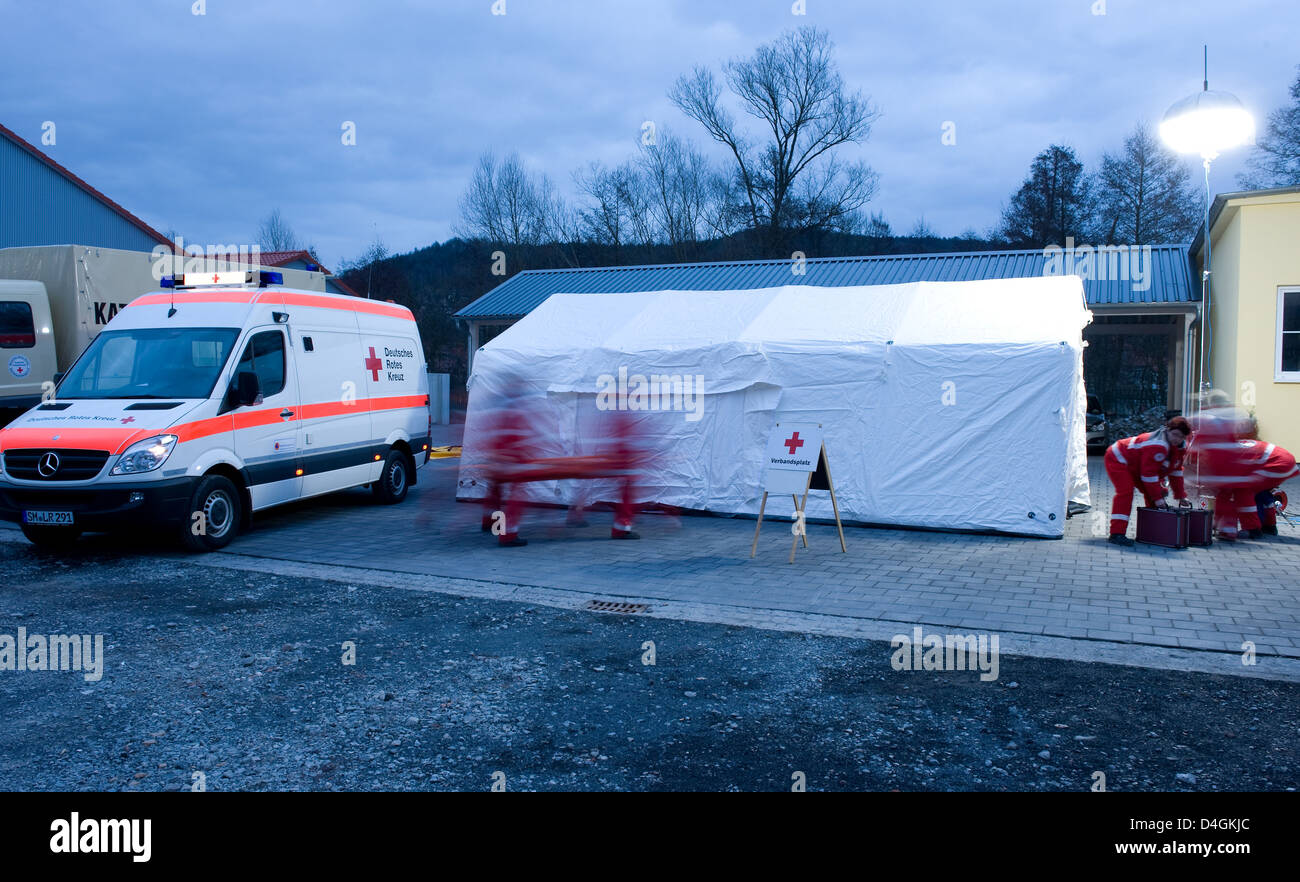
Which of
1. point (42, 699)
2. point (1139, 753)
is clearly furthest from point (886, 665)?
point (42, 699)

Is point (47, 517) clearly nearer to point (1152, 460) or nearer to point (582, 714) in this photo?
point (582, 714)

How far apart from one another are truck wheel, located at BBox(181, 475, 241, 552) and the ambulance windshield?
93 centimetres

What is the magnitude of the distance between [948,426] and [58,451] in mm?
8863

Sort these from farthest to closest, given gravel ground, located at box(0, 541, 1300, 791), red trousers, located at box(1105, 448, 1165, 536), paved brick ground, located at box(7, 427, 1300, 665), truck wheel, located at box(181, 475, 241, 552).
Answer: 1. red trousers, located at box(1105, 448, 1165, 536)
2. truck wheel, located at box(181, 475, 241, 552)
3. paved brick ground, located at box(7, 427, 1300, 665)
4. gravel ground, located at box(0, 541, 1300, 791)

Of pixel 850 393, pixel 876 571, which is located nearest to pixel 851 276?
pixel 850 393

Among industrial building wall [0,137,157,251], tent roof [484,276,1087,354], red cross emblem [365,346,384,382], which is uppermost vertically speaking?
industrial building wall [0,137,157,251]

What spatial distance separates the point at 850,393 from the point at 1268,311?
9.25 meters

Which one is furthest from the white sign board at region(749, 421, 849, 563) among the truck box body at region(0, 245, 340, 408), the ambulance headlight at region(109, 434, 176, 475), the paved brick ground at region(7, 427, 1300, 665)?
the truck box body at region(0, 245, 340, 408)

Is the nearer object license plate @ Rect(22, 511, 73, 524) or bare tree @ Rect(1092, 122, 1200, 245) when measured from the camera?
license plate @ Rect(22, 511, 73, 524)

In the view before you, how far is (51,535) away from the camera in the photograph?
9312 mm

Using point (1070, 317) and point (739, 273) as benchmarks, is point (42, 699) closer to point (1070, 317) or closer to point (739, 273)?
point (1070, 317)

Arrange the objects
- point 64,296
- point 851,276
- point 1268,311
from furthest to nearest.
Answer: point 851,276, point 1268,311, point 64,296

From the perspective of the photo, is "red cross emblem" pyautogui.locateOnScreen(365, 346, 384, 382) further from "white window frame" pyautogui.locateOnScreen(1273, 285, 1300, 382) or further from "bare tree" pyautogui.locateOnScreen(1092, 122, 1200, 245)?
"bare tree" pyautogui.locateOnScreen(1092, 122, 1200, 245)

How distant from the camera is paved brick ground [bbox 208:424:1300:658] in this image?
22.0 feet
